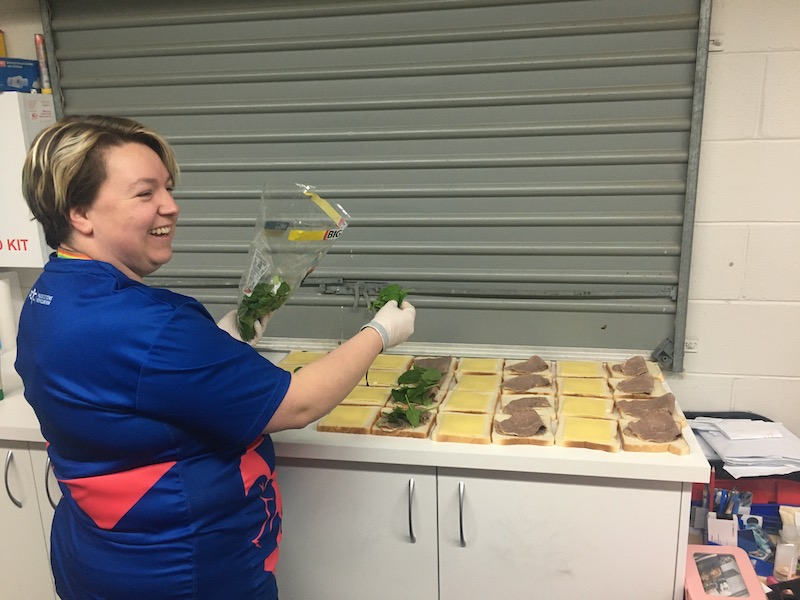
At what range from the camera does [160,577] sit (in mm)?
1143

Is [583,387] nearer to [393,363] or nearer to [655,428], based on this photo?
[655,428]

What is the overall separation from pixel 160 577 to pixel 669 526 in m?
1.09

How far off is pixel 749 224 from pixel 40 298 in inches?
72.2

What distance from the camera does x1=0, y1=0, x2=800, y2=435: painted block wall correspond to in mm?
1703

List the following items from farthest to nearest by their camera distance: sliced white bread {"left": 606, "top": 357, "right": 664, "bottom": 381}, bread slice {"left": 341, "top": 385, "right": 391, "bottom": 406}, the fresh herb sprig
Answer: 1. sliced white bread {"left": 606, "top": 357, "right": 664, "bottom": 381}
2. bread slice {"left": 341, "top": 385, "right": 391, "bottom": 406}
3. the fresh herb sprig

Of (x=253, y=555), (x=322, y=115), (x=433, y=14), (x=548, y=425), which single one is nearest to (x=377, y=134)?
(x=322, y=115)

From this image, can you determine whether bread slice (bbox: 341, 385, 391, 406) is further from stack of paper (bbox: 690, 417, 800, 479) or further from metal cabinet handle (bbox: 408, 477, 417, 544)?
stack of paper (bbox: 690, 417, 800, 479)

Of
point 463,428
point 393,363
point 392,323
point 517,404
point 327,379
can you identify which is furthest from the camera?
point 393,363

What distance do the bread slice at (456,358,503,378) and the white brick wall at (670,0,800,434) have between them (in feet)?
1.86

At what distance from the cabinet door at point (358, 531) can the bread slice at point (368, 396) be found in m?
0.20

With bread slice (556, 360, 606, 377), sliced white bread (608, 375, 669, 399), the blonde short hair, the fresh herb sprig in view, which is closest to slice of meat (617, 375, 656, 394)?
sliced white bread (608, 375, 669, 399)

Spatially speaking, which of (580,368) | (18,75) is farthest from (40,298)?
(580,368)

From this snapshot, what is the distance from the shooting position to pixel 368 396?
1.71 meters

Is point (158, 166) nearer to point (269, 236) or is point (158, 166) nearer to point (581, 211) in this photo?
point (269, 236)
